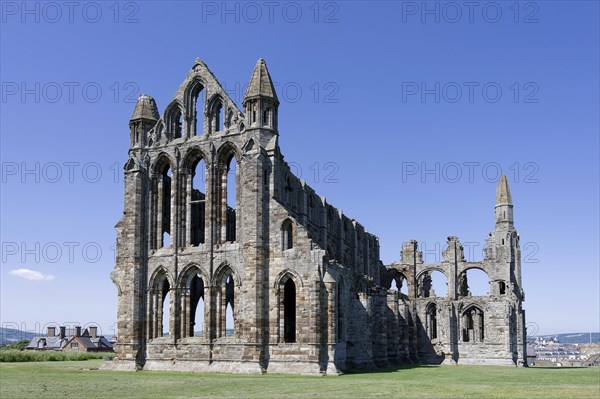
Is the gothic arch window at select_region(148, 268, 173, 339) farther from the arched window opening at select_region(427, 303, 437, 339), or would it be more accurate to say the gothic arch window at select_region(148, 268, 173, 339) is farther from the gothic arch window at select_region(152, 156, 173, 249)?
the arched window opening at select_region(427, 303, 437, 339)

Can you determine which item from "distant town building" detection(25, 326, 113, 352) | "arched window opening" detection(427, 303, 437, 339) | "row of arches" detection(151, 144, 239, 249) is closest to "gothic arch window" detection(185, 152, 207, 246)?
"row of arches" detection(151, 144, 239, 249)

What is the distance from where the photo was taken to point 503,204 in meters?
68.2

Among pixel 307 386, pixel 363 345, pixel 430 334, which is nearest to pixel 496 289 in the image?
pixel 430 334

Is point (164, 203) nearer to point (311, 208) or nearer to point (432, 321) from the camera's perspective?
point (311, 208)

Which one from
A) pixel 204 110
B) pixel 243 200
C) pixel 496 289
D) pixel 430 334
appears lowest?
pixel 430 334

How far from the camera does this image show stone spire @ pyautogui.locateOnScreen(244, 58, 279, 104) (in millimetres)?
42250

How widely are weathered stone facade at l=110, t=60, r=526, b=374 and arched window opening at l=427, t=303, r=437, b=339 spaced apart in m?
12.1

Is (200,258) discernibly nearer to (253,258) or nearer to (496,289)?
(253,258)

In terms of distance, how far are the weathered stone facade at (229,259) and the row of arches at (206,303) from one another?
0.06m

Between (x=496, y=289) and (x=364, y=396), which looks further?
(x=496, y=289)

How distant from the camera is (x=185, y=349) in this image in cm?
4184

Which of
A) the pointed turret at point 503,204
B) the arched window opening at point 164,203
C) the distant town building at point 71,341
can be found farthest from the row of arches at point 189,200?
the distant town building at point 71,341

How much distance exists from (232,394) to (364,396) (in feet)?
15.0

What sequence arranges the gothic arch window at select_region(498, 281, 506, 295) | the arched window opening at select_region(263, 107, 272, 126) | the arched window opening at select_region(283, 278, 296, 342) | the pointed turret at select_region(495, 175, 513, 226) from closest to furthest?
the arched window opening at select_region(263, 107, 272, 126)
the arched window opening at select_region(283, 278, 296, 342)
the gothic arch window at select_region(498, 281, 506, 295)
the pointed turret at select_region(495, 175, 513, 226)
